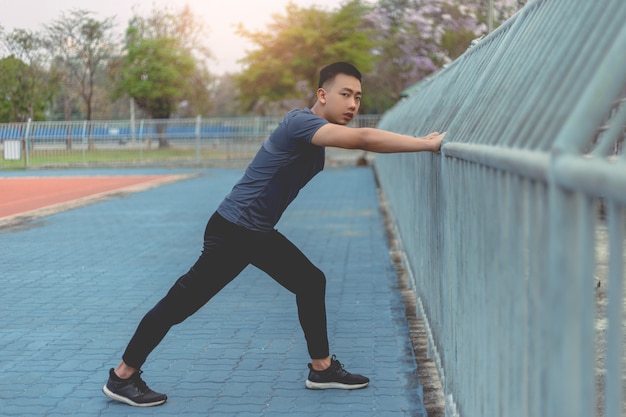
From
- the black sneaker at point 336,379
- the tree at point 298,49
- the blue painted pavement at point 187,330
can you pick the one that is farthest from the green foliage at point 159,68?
the black sneaker at point 336,379

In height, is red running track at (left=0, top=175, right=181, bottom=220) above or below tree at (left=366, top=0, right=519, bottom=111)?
below

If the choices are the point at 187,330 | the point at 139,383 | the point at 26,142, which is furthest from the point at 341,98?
the point at 26,142

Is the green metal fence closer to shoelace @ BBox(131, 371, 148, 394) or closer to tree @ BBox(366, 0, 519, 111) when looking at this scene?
shoelace @ BBox(131, 371, 148, 394)

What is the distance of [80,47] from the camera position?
54.5 m

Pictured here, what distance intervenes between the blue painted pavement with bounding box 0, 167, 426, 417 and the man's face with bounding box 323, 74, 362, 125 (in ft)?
4.95

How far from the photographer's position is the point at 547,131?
6.89 feet

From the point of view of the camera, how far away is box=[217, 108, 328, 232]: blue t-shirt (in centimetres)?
462

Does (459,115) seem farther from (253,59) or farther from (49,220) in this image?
(253,59)

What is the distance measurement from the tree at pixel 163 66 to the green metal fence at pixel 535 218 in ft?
166

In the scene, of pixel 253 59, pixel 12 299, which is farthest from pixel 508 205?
pixel 253 59

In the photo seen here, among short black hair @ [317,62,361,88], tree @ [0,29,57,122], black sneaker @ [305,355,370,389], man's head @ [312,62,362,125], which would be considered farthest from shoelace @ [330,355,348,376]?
tree @ [0,29,57,122]

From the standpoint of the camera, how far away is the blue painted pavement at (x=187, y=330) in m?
4.98

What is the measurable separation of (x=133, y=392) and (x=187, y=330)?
1978mm

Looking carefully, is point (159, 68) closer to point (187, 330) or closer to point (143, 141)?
point (143, 141)
